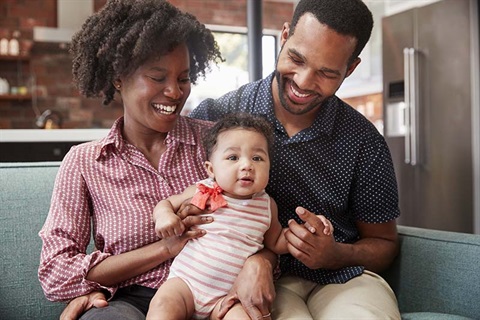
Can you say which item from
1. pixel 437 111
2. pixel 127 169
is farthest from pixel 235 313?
pixel 437 111

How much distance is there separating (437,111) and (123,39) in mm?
3010

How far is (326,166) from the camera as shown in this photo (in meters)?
1.71

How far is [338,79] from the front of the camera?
5.39ft

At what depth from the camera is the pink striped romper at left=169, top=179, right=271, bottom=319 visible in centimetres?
141

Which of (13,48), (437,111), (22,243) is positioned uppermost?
(13,48)

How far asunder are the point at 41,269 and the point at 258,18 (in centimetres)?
222

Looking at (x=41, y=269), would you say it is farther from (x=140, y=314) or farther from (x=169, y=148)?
(x=169, y=148)

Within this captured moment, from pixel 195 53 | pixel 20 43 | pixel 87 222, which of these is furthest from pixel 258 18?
pixel 20 43

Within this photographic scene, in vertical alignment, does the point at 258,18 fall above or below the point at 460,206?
above

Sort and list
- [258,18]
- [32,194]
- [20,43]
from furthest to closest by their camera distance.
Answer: [20,43], [258,18], [32,194]

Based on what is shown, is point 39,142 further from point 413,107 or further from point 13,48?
point 13,48

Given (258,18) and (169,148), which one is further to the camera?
(258,18)

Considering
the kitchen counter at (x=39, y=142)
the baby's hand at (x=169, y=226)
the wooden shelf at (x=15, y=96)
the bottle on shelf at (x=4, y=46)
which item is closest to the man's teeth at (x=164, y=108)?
the baby's hand at (x=169, y=226)

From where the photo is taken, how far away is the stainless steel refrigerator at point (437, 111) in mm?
3938
